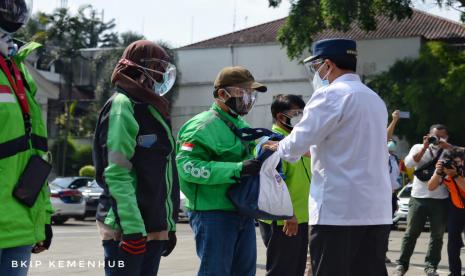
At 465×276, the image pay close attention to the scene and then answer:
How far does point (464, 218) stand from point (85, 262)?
16.8ft

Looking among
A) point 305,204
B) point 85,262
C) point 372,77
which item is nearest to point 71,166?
point 372,77

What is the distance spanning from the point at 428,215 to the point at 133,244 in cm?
636

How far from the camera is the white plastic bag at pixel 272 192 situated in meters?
5.28

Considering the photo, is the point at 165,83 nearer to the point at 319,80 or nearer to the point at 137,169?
the point at 137,169

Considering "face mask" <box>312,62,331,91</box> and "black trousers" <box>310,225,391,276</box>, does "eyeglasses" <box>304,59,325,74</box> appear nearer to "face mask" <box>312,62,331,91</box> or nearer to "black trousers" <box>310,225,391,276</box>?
"face mask" <box>312,62,331,91</box>

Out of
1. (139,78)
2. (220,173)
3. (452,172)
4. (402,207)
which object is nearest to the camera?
(139,78)

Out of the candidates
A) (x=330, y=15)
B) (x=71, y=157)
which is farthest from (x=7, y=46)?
(x=71, y=157)

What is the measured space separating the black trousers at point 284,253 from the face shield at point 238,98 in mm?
1263

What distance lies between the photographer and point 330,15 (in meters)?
33.4

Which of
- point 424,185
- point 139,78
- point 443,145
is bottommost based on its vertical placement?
point 424,185

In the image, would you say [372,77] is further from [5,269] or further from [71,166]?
[5,269]

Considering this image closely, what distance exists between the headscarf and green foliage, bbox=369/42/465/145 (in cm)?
3101

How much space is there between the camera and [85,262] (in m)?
10.7

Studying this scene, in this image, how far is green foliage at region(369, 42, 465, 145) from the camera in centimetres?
3434
